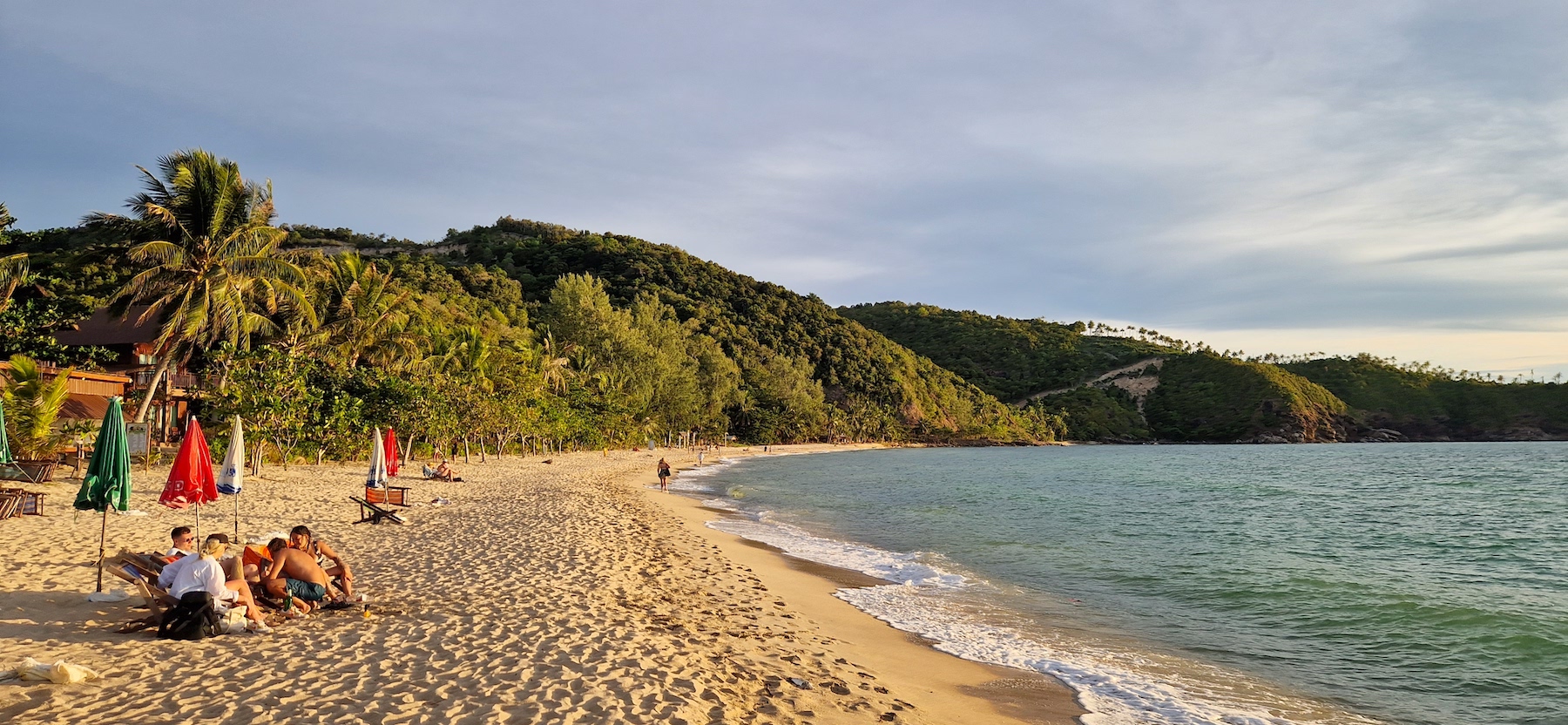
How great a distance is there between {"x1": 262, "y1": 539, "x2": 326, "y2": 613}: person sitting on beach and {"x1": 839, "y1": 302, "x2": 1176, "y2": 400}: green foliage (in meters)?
152

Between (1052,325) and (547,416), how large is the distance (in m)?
168

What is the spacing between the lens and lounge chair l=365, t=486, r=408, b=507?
54.9 feet

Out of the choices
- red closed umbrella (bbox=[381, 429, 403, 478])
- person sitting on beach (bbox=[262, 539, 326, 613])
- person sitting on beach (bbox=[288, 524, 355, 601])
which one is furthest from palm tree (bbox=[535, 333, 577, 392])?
person sitting on beach (bbox=[262, 539, 326, 613])

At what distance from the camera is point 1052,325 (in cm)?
A: 19338

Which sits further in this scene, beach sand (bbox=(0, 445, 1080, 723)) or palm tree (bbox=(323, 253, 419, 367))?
palm tree (bbox=(323, 253, 419, 367))

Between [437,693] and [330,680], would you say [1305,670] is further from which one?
[330,680]

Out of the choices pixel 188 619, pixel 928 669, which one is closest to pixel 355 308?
pixel 188 619

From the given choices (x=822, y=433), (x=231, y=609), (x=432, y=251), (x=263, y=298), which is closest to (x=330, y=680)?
(x=231, y=609)

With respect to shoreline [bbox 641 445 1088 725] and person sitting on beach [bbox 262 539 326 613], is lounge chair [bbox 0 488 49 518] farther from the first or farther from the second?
shoreline [bbox 641 445 1088 725]

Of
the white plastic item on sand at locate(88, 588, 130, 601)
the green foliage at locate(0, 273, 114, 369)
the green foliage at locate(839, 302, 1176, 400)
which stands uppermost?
the green foliage at locate(839, 302, 1176, 400)

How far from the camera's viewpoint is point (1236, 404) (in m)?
144

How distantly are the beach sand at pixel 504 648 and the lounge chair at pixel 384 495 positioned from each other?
2510mm

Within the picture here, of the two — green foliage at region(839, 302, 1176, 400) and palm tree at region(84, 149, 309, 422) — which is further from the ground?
green foliage at region(839, 302, 1176, 400)

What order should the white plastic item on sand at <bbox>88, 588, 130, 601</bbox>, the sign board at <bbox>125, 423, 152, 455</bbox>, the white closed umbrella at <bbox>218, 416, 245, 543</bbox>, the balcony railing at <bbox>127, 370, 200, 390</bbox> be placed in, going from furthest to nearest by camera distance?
the balcony railing at <bbox>127, 370, 200, 390</bbox>, the sign board at <bbox>125, 423, 152, 455</bbox>, the white closed umbrella at <bbox>218, 416, 245, 543</bbox>, the white plastic item on sand at <bbox>88, 588, 130, 601</bbox>
